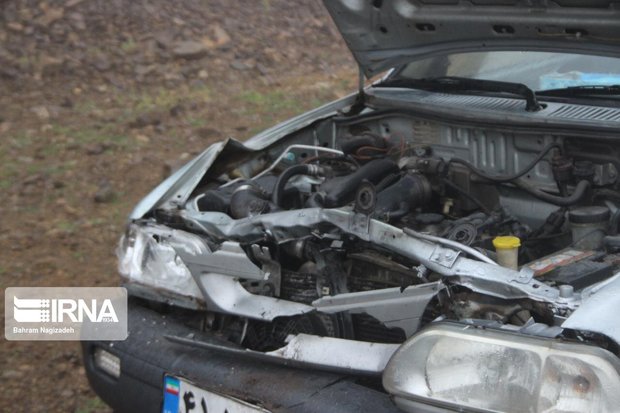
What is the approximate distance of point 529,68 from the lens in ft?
11.3

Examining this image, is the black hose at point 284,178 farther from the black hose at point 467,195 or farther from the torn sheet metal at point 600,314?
the torn sheet metal at point 600,314

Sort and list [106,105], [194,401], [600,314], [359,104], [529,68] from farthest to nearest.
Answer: [106,105]
[359,104]
[529,68]
[194,401]
[600,314]

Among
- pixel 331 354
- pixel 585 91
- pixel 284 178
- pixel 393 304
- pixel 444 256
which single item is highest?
pixel 585 91

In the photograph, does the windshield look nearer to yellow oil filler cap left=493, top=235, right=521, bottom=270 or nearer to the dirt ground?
yellow oil filler cap left=493, top=235, right=521, bottom=270

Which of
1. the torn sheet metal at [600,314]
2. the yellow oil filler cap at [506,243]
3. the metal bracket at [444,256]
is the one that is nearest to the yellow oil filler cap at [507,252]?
the yellow oil filler cap at [506,243]

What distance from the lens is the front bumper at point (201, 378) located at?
7.36 feet

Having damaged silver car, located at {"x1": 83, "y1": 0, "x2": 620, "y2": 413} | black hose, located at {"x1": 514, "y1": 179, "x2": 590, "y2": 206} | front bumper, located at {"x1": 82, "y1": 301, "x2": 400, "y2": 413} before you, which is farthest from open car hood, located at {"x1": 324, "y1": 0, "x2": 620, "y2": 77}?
front bumper, located at {"x1": 82, "y1": 301, "x2": 400, "y2": 413}

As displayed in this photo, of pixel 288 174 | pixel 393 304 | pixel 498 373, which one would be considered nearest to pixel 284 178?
pixel 288 174

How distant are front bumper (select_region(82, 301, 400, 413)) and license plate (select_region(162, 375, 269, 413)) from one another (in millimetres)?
21

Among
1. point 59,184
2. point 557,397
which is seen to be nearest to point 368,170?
point 557,397

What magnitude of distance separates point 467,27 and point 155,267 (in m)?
1.42

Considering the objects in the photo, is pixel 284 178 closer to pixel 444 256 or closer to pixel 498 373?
pixel 444 256

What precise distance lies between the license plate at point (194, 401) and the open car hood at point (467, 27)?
1.59m

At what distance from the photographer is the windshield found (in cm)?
323
